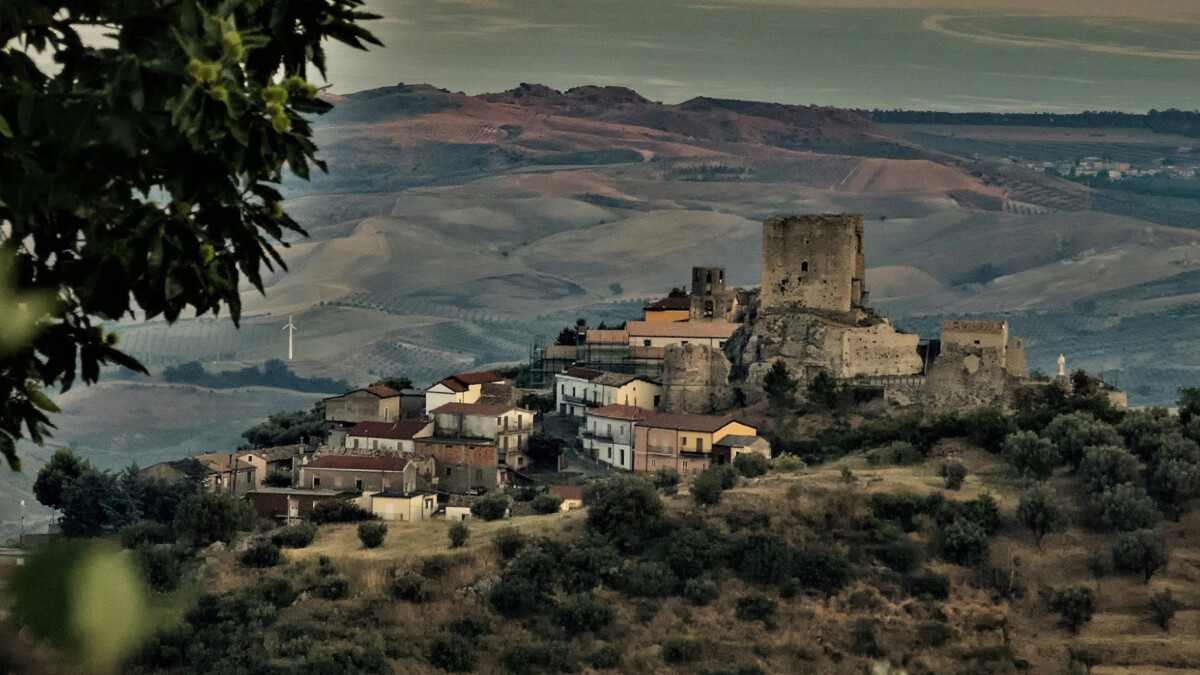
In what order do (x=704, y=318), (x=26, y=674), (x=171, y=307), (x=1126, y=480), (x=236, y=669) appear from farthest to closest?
1. (x=704, y=318)
2. (x=1126, y=480)
3. (x=236, y=669)
4. (x=171, y=307)
5. (x=26, y=674)

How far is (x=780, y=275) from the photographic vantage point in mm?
49938

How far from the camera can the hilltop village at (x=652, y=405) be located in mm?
45031

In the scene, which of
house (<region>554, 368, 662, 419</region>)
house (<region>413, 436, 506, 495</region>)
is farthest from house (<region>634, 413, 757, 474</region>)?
house (<region>413, 436, 506, 495</region>)

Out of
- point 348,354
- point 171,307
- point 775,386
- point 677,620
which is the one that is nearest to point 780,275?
point 775,386

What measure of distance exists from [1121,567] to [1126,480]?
12.2 feet

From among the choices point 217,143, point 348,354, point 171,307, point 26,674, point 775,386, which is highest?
point 217,143

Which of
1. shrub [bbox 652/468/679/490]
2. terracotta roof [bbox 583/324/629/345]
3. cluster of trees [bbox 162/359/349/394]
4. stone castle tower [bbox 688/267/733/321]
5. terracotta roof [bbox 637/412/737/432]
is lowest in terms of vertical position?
cluster of trees [bbox 162/359/349/394]

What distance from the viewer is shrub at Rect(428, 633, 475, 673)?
33.3 metres

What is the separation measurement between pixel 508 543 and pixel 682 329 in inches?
700

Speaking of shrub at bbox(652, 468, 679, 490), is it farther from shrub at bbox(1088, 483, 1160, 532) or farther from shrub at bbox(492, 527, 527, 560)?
shrub at bbox(1088, 483, 1160, 532)

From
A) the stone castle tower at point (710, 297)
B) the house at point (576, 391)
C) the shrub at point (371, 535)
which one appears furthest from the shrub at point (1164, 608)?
the stone castle tower at point (710, 297)

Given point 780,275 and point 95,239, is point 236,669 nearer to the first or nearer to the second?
point 780,275

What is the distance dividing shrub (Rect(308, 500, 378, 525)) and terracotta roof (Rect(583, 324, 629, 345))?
15.4m

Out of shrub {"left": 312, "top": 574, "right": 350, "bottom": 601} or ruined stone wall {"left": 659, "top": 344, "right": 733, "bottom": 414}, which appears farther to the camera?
ruined stone wall {"left": 659, "top": 344, "right": 733, "bottom": 414}
